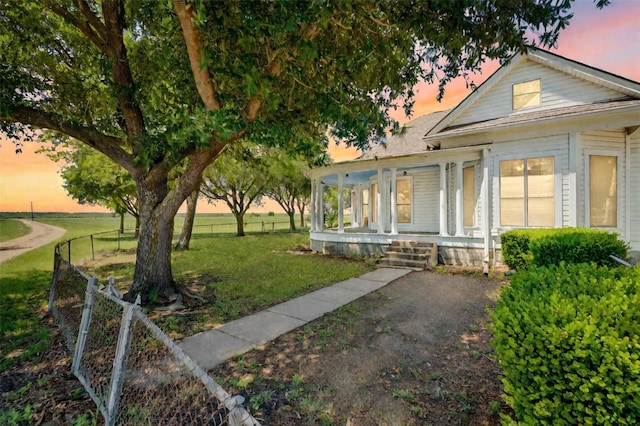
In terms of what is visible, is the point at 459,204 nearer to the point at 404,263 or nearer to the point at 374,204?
the point at 404,263

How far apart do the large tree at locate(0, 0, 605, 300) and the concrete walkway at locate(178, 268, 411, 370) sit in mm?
2455

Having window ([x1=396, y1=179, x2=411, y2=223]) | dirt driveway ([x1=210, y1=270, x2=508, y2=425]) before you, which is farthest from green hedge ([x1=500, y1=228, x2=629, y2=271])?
window ([x1=396, y1=179, x2=411, y2=223])

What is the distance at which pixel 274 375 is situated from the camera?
3.49 metres

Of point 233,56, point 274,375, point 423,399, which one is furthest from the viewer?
point 233,56

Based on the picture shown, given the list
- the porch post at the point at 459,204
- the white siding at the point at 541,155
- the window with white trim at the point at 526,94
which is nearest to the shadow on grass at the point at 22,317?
the porch post at the point at 459,204

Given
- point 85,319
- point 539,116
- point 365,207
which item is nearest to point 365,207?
point 365,207

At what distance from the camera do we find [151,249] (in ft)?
20.8

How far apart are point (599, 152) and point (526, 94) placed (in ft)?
9.56

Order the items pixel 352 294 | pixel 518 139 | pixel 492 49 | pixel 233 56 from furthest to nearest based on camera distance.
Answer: pixel 518 139 < pixel 352 294 < pixel 233 56 < pixel 492 49

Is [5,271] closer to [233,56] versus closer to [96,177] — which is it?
[96,177]

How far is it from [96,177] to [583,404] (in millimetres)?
22751

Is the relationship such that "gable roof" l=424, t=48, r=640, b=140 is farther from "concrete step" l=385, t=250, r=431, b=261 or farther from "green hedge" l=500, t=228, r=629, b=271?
"concrete step" l=385, t=250, r=431, b=261

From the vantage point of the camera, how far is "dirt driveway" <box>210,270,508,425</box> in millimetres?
2826

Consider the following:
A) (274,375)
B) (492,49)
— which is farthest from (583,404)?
(492,49)
